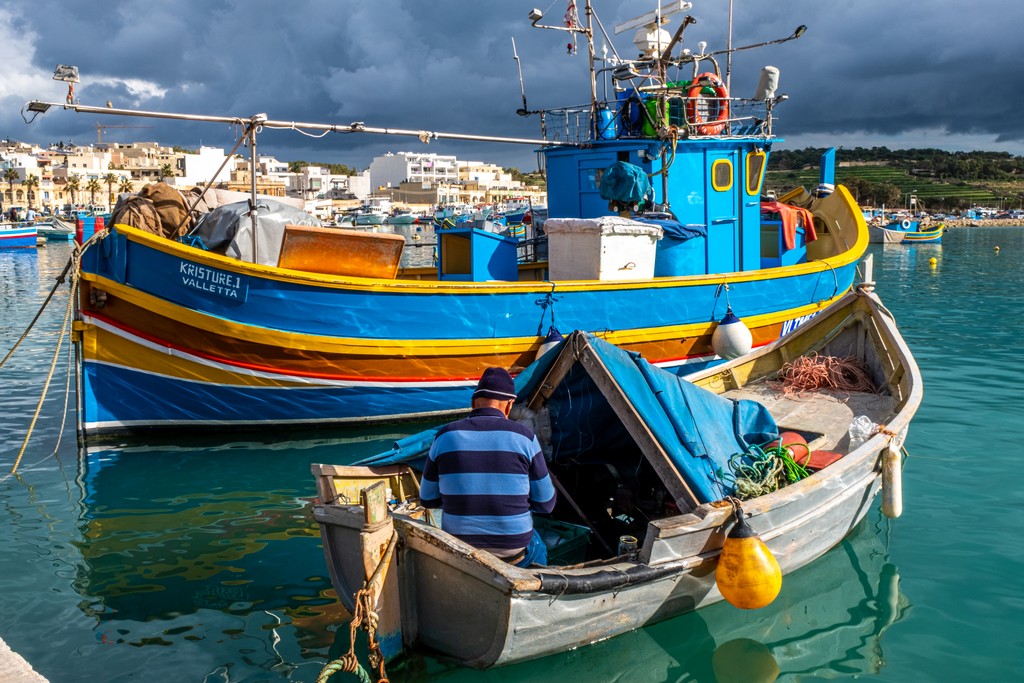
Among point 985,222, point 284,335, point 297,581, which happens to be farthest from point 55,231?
point 985,222

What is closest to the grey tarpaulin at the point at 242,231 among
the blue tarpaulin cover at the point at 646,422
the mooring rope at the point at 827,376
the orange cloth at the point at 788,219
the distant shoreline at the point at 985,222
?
the blue tarpaulin cover at the point at 646,422

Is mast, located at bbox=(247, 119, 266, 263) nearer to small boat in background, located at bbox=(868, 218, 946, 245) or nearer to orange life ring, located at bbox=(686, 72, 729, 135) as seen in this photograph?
orange life ring, located at bbox=(686, 72, 729, 135)

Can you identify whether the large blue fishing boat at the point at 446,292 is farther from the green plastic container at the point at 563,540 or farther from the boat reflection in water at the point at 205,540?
the green plastic container at the point at 563,540

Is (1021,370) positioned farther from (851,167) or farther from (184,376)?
(851,167)

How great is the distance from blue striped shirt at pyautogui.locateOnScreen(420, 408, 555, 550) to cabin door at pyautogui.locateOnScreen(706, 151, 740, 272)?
9247mm

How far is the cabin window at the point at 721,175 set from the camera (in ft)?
43.9

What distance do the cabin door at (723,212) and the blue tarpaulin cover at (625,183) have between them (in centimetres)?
147

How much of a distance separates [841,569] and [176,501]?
6317mm

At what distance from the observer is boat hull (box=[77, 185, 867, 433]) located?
9156 mm

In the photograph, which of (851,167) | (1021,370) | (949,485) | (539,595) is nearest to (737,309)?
(949,485)

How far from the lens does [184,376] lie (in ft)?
31.3

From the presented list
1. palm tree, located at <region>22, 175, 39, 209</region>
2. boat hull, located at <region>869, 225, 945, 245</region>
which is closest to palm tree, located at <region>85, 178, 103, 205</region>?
palm tree, located at <region>22, 175, 39, 209</region>

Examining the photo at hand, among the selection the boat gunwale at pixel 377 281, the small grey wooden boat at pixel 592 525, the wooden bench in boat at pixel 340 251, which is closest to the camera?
the small grey wooden boat at pixel 592 525

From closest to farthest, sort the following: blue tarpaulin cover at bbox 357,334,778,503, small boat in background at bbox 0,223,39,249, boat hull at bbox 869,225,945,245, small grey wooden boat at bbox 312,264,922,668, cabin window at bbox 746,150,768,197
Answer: small grey wooden boat at bbox 312,264,922,668, blue tarpaulin cover at bbox 357,334,778,503, cabin window at bbox 746,150,768,197, small boat in background at bbox 0,223,39,249, boat hull at bbox 869,225,945,245
